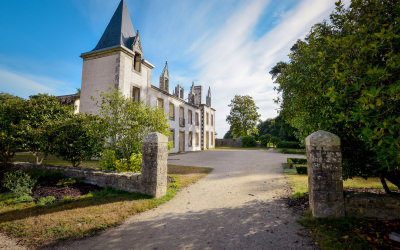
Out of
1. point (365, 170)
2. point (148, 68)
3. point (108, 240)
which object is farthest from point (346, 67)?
point (148, 68)

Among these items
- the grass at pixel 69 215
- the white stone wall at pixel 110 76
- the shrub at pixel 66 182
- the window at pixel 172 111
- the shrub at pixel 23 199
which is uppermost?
the white stone wall at pixel 110 76

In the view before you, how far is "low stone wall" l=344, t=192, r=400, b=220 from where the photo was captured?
3.33 metres

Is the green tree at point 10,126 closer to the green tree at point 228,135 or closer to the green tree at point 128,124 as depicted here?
→ the green tree at point 128,124

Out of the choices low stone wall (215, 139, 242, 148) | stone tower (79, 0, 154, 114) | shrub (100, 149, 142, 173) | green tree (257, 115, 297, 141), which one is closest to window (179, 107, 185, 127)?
stone tower (79, 0, 154, 114)

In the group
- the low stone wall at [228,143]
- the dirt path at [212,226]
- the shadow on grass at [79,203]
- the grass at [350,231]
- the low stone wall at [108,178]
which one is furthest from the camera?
the low stone wall at [228,143]

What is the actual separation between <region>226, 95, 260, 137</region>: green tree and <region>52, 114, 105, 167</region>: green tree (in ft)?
106

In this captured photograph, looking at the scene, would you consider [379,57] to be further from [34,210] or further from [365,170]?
[34,210]

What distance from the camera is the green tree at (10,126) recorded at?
22.7 ft

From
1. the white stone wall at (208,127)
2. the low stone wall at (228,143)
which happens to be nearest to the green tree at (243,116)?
the low stone wall at (228,143)

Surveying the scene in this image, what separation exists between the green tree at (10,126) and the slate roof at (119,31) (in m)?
8.43

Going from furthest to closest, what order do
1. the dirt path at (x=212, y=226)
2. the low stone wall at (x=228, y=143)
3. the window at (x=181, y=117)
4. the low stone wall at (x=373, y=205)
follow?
the low stone wall at (x=228, y=143) < the window at (x=181, y=117) < the low stone wall at (x=373, y=205) < the dirt path at (x=212, y=226)

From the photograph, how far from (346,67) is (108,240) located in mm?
4931

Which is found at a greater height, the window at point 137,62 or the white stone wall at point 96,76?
the window at point 137,62

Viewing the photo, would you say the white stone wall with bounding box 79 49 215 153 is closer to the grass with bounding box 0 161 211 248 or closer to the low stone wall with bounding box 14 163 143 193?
the low stone wall with bounding box 14 163 143 193
